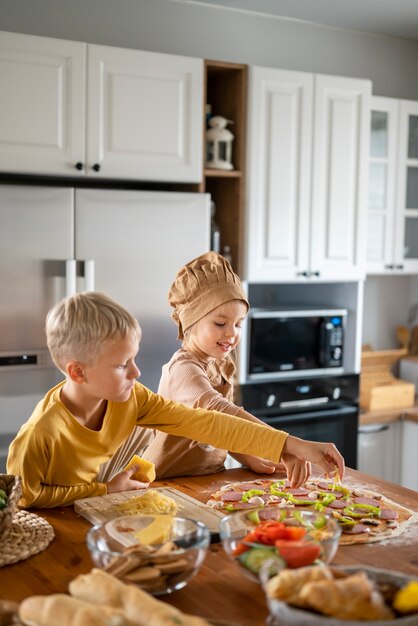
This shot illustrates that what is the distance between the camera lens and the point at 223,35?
161 inches

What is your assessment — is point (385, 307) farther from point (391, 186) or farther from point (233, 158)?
point (233, 158)

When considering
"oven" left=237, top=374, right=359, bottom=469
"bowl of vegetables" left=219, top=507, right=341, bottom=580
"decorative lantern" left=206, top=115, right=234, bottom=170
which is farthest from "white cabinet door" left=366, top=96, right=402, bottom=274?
"bowl of vegetables" left=219, top=507, right=341, bottom=580

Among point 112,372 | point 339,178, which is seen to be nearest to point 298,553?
point 112,372

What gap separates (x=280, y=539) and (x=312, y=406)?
8.58ft

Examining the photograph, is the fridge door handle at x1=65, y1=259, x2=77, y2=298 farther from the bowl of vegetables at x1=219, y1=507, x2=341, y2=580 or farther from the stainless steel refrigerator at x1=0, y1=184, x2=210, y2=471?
the bowl of vegetables at x1=219, y1=507, x2=341, y2=580

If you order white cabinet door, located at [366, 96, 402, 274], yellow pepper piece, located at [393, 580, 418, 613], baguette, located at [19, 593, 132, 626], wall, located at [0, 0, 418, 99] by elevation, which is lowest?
yellow pepper piece, located at [393, 580, 418, 613]

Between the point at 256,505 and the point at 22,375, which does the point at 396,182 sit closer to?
the point at 22,375

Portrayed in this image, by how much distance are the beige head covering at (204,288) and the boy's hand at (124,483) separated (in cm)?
63

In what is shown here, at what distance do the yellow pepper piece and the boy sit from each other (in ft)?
2.24

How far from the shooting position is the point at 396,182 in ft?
14.3

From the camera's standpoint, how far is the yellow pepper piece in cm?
113

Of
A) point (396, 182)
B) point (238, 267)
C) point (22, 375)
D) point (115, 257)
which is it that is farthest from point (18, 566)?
point (396, 182)

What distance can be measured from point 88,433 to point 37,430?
116 millimetres

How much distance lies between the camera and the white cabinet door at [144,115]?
10.9ft
